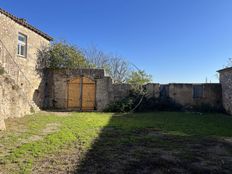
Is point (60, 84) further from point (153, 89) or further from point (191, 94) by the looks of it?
point (191, 94)

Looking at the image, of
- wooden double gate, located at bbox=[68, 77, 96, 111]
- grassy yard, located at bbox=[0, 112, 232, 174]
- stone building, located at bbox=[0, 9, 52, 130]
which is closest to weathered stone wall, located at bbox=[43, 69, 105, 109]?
wooden double gate, located at bbox=[68, 77, 96, 111]

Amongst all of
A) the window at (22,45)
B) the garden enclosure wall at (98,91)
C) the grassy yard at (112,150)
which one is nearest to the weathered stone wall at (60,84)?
the garden enclosure wall at (98,91)

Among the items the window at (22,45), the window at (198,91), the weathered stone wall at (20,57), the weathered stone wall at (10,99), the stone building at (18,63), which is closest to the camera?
the weathered stone wall at (10,99)

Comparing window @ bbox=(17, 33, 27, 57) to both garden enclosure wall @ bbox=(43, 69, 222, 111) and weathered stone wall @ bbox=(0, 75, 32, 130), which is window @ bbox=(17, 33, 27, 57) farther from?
weathered stone wall @ bbox=(0, 75, 32, 130)

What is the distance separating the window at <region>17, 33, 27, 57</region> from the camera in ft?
47.1

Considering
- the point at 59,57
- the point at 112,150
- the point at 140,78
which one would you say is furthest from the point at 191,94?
the point at 112,150

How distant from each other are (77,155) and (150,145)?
207 cm

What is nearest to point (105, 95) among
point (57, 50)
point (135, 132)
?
point (57, 50)

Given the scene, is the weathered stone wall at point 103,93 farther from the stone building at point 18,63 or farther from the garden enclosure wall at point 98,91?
the stone building at point 18,63

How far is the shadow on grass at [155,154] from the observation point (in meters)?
4.75

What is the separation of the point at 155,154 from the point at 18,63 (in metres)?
10.6

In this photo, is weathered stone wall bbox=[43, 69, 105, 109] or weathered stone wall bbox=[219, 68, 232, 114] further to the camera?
weathered stone wall bbox=[43, 69, 105, 109]

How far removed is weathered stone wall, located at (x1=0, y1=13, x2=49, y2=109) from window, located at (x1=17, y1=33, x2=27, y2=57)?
19 cm

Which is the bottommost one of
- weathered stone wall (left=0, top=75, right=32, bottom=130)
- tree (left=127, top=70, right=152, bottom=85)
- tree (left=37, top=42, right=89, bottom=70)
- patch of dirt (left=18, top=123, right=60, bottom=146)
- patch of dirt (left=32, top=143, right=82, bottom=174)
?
patch of dirt (left=32, top=143, right=82, bottom=174)
